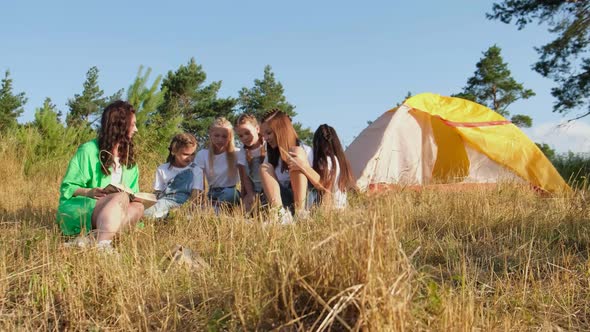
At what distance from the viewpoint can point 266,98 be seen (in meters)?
24.4

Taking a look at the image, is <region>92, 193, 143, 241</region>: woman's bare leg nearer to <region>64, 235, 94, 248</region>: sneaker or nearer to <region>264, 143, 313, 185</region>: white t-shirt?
<region>64, 235, 94, 248</region>: sneaker

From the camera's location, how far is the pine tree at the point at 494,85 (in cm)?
2239

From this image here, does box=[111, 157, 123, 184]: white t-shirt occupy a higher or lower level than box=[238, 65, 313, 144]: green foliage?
lower

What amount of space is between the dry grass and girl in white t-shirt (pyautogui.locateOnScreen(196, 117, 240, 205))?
1.02 meters

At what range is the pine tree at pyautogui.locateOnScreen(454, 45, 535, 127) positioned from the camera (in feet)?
73.5

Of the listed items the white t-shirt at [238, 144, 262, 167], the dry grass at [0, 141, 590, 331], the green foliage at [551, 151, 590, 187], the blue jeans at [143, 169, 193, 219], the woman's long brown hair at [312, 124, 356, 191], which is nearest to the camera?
the dry grass at [0, 141, 590, 331]

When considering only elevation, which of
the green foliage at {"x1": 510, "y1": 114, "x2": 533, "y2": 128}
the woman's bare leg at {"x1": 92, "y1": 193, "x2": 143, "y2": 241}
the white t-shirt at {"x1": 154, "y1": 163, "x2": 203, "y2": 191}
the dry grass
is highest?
the green foliage at {"x1": 510, "y1": 114, "x2": 533, "y2": 128}

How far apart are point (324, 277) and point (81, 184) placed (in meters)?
2.88

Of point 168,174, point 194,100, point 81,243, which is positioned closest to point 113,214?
point 81,243

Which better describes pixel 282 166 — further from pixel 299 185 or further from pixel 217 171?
pixel 217 171

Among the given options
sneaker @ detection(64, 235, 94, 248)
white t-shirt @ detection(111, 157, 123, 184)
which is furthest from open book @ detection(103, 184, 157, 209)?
→ sneaker @ detection(64, 235, 94, 248)

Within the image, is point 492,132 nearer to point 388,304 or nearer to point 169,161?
point 169,161

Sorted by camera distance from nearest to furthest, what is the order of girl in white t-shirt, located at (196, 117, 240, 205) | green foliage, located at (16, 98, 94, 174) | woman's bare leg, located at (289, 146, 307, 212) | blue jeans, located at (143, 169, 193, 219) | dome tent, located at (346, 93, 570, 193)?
woman's bare leg, located at (289, 146, 307, 212), blue jeans, located at (143, 169, 193, 219), girl in white t-shirt, located at (196, 117, 240, 205), dome tent, located at (346, 93, 570, 193), green foliage, located at (16, 98, 94, 174)

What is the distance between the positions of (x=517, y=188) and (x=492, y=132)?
1.74 metres
